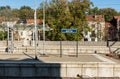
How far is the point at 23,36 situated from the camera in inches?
3332

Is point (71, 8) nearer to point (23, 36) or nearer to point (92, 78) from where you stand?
point (92, 78)

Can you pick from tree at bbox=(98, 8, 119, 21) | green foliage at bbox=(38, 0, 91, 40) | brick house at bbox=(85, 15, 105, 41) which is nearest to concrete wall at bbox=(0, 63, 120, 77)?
green foliage at bbox=(38, 0, 91, 40)

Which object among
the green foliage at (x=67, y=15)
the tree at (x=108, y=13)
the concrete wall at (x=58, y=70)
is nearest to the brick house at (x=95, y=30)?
the green foliage at (x=67, y=15)

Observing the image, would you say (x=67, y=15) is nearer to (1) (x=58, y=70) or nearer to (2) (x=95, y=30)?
(2) (x=95, y=30)

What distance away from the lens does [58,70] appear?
59.9ft

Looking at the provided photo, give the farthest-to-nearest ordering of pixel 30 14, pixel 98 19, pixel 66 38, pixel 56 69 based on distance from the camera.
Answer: pixel 30 14 → pixel 98 19 → pixel 66 38 → pixel 56 69

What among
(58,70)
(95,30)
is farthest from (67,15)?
(58,70)

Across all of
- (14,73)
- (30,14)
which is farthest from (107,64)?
(30,14)

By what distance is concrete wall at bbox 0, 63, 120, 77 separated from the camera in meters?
18.3

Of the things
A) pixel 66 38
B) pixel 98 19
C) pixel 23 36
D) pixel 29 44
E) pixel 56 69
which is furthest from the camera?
pixel 23 36

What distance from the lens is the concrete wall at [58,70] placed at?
18266 mm

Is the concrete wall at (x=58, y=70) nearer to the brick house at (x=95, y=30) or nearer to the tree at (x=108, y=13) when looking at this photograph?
the brick house at (x=95, y=30)

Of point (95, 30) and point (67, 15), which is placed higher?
point (67, 15)

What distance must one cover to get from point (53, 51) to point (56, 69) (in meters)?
14.5
